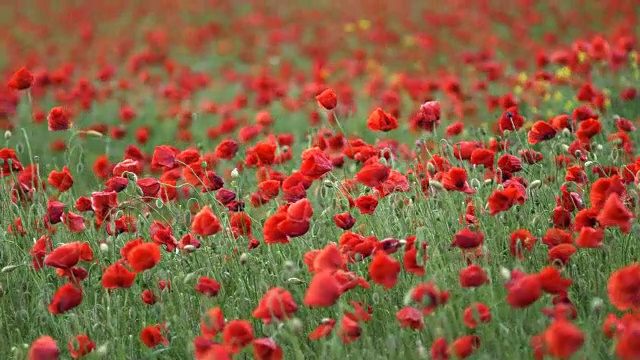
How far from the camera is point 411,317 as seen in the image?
96.3 inches

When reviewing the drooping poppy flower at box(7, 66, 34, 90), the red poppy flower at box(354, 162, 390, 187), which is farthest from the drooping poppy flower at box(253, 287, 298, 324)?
the drooping poppy flower at box(7, 66, 34, 90)

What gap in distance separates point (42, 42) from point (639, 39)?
7.06m

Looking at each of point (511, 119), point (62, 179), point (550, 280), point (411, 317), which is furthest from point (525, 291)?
point (62, 179)

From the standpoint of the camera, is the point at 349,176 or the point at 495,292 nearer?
the point at 495,292

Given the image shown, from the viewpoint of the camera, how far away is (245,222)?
11.0ft

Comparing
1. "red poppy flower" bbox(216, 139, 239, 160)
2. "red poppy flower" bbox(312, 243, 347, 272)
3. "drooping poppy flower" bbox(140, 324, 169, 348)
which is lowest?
"drooping poppy flower" bbox(140, 324, 169, 348)

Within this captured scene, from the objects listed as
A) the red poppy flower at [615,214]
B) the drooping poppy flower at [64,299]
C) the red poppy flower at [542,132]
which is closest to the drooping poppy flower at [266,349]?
the drooping poppy flower at [64,299]

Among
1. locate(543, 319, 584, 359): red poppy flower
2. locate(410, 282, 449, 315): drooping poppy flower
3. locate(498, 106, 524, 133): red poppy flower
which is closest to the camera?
locate(543, 319, 584, 359): red poppy flower

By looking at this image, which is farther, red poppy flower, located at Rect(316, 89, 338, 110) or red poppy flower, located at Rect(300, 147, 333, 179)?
red poppy flower, located at Rect(316, 89, 338, 110)

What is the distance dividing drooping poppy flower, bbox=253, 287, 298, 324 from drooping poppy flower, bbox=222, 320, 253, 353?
0.24 ft

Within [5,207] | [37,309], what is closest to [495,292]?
[37,309]

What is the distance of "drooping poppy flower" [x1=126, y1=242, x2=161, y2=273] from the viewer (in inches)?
104

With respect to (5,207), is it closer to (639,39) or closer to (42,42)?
(639,39)

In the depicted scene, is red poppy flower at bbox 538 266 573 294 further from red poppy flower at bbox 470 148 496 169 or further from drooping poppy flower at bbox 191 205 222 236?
drooping poppy flower at bbox 191 205 222 236
